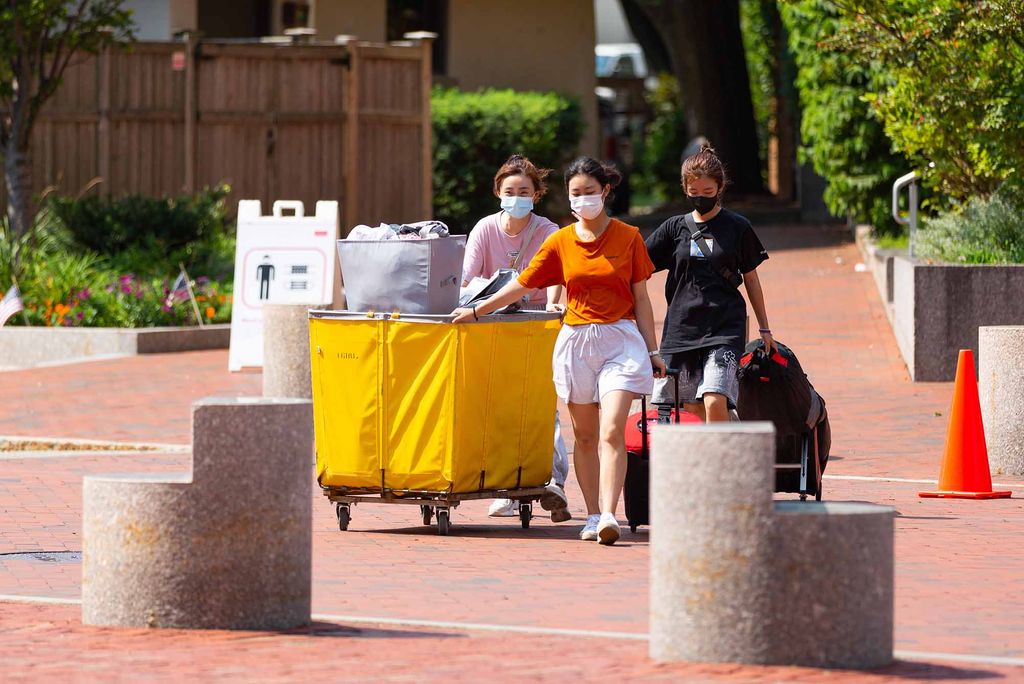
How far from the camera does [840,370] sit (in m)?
15.4

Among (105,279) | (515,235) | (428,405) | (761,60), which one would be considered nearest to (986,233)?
(515,235)

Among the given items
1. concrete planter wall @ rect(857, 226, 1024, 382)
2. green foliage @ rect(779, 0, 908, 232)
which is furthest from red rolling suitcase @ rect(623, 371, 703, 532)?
green foliage @ rect(779, 0, 908, 232)

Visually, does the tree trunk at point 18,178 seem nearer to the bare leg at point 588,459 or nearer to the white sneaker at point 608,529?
the bare leg at point 588,459

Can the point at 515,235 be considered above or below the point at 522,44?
below

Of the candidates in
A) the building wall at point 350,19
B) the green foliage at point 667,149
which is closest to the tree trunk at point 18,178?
the building wall at point 350,19

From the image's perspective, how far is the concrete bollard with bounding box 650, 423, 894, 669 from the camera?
19.0 feet

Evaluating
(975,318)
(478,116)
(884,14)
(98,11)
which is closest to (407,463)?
(975,318)

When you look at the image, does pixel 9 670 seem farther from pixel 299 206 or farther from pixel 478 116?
pixel 478 116

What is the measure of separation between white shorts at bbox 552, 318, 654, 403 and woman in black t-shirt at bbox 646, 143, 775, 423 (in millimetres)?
372

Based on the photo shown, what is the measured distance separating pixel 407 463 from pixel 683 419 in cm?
138

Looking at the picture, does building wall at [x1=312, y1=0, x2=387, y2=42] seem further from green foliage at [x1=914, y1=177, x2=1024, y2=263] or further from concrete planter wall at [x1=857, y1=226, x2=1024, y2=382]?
concrete planter wall at [x1=857, y1=226, x2=1024, y2=382]

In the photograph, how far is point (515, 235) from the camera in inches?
380

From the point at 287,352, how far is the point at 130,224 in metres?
8.00

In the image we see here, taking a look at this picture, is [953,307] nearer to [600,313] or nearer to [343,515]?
[600,313]
